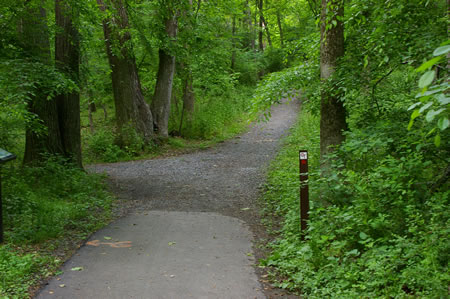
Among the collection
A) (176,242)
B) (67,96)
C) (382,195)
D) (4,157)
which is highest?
(67,96)

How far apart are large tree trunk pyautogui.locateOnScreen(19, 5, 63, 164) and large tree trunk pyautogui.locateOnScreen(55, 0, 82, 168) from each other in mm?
292

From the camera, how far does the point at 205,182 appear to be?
11086 millimetres

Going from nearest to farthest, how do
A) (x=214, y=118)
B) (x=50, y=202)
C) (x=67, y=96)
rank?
(x=50, y=202) < (x=67, y=96) < (x=214, y=118)

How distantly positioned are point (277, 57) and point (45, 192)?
1248 inches

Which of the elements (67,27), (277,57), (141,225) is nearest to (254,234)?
(141,225)

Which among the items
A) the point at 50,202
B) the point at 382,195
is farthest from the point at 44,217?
the point at 382,195

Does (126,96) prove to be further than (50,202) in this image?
Yes

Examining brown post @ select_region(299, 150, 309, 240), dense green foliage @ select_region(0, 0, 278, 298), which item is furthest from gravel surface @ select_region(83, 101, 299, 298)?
dense green foliage @ select_region(0, 0, 278, 298)

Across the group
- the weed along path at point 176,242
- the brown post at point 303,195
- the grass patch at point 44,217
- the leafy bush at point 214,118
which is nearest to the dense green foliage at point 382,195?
the brown post at point 303,195

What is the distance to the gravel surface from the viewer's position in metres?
8.48

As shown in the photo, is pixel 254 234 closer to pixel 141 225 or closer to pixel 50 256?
pixel 141 225

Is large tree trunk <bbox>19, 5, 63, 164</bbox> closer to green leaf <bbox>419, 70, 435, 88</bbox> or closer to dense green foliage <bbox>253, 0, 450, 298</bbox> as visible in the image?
dense green foliage <bbox>253, 0, 450, 298</bbox>

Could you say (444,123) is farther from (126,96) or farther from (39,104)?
(126,96)

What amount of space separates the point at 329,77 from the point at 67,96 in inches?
305
